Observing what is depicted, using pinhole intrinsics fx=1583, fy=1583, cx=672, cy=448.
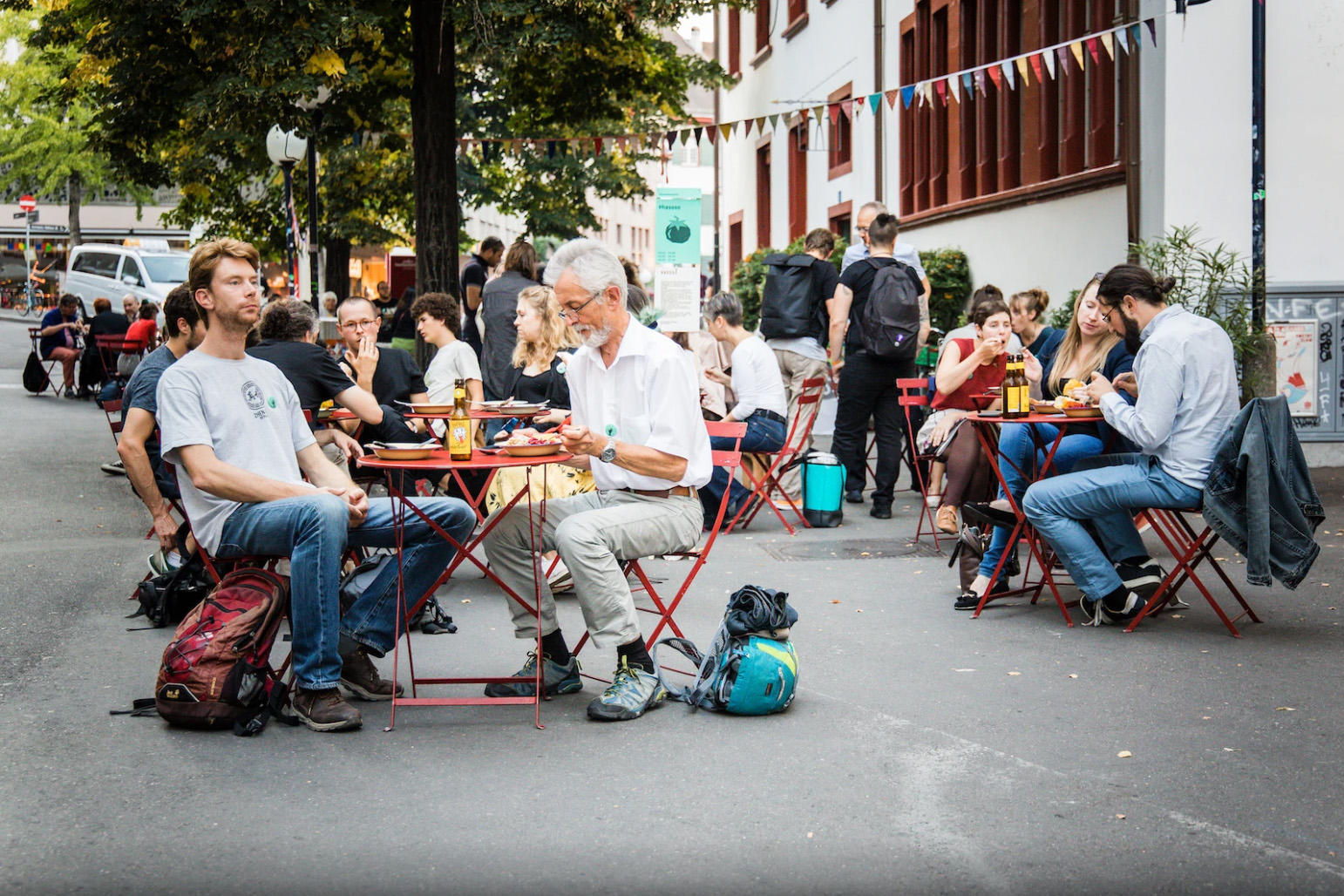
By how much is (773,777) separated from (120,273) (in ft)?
106

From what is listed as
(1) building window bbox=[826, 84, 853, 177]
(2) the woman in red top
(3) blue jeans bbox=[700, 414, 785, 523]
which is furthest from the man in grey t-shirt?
(1) building window bbox=[826, 84, 853, 177]

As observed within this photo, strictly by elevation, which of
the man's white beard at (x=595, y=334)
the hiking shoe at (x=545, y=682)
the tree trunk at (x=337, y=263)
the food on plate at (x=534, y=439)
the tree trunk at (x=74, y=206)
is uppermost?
the tree trunk at (x=74, y=206)

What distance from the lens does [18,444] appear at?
1598 cm

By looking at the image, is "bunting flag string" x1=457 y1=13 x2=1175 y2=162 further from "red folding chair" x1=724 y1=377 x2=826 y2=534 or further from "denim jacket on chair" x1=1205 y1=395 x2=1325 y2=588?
"denim jacket on chair" x1=1205 y1=395 x2=1325 y2=588

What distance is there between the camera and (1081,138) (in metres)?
15.4

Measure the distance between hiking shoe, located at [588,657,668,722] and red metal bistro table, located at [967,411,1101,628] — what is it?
2368 millimetres

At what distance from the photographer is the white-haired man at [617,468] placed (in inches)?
220

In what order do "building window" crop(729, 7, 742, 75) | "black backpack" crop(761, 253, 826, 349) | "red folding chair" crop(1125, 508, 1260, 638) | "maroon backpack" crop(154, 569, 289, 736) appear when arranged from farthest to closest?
"building window" crop(729, 7, 742, 75) → "black backpack" crop(761, 253, 826, 349) → "red folding chair" crop(1125, 508, 1260, 638) → "maroon backpack" crop(154, 569, 289, 736)

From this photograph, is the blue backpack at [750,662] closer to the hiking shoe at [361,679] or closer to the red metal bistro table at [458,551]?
the red metal bistro table at [458,551]

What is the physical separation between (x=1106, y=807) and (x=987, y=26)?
50.1ft

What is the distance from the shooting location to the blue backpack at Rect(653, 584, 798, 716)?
566cm

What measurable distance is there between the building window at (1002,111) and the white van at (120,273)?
59.4 ft

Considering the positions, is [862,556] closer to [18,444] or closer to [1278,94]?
[1278,94]

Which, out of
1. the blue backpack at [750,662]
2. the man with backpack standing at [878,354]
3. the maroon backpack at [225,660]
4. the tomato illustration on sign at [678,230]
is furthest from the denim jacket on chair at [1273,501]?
the tomato illustration on sign at [678,230]
